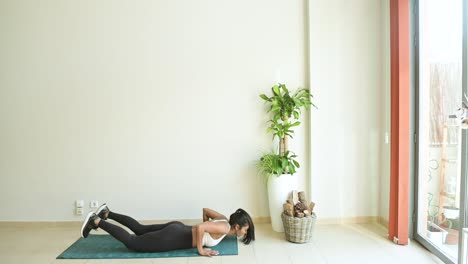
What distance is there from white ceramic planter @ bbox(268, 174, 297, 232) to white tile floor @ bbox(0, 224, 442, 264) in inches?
6.4

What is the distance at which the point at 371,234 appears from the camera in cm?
395

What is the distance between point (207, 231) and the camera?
3.42 m

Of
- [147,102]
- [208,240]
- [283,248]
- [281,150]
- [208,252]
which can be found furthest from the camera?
[147,102]

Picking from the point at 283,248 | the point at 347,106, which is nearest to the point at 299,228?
the point at 283,248

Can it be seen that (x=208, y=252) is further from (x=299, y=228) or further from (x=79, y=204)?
(x=79, y=204)

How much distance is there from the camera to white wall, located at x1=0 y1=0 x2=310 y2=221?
429cm

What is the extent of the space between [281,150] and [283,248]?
1.15m

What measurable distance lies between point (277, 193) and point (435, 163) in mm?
1627

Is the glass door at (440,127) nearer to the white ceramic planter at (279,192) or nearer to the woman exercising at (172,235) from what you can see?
the white ceramic planter at (279,192)

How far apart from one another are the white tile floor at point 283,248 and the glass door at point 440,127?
0.28m

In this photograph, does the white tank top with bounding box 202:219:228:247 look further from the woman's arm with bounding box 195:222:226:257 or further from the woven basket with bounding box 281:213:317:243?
the woven basket with bounding box 281:213:317:243

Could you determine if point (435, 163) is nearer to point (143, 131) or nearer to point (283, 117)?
point (283, 117)

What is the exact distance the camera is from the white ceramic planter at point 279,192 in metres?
3.98

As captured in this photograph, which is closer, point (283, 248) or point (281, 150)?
point (283, 248)
